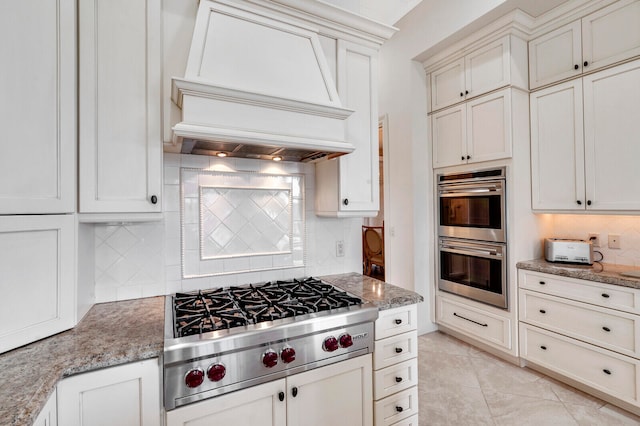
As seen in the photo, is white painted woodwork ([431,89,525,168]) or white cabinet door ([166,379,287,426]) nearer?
white cabinet door ([166,379,287,426])

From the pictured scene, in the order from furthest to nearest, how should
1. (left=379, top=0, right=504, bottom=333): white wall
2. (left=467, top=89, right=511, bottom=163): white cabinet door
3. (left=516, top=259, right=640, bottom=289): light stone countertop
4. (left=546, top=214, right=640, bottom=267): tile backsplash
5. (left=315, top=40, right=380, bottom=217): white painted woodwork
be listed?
1. (left=379, top=0, right=504, bottom=333): white wall
2. (left=467, top=89, right=511, bottom=163): white cabinet door
3. (left=546, top=214, right=640, bottom=267): tile backsplash
4. (left=516, top=259, right=640, bottom=289): light stone countertop
5. (left=315, top=40, right=380, bottom=217): white painted woodwork

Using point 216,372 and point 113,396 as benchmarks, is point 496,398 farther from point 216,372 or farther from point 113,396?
point 113,396

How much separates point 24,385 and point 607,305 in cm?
305

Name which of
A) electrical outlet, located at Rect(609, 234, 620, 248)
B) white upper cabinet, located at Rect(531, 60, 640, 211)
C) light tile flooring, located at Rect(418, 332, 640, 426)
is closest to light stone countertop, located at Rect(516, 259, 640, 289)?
electrical outlet, located at Rect(609, 234, 620, 248)

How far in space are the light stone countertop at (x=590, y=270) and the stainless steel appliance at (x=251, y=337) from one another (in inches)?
68.3

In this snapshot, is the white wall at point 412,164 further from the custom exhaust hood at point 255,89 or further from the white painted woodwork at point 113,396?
the white painted woodwork at point 113,396

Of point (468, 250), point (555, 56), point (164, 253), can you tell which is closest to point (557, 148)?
point (555, 56)

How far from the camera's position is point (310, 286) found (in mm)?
1875

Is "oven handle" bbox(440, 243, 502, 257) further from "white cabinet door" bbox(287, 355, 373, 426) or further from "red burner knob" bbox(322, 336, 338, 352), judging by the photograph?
"red burner knob" bbox(322, 336, 338, 352)

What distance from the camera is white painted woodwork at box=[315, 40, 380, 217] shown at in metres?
1.89

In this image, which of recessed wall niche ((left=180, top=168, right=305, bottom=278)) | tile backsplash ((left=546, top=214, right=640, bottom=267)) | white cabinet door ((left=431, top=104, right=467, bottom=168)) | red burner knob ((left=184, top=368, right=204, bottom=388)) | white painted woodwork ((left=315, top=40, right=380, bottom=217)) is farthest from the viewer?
white cabinet door ((left=431, top=104, right=467, bottom=168))

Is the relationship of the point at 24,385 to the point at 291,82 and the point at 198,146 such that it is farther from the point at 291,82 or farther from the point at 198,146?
the point at 291,82

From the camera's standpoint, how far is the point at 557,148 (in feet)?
8.16

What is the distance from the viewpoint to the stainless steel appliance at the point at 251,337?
1129 millimetres
